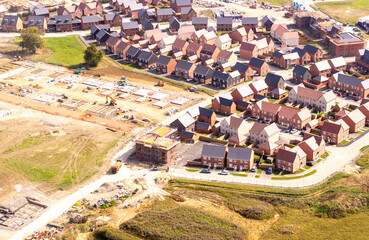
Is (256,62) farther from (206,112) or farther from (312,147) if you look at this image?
(312,147)

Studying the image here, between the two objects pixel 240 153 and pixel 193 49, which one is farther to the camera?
pixel 193 49

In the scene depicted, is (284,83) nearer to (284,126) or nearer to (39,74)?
(284,126)

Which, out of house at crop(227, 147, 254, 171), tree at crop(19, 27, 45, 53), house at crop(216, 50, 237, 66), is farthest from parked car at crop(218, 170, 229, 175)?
tree at crop(19, 27, 45, 53)

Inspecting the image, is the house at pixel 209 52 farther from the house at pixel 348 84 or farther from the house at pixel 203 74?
the house at pixel 348 84

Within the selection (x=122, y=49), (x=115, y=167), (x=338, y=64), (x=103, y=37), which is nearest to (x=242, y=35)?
(x=338, y=64)

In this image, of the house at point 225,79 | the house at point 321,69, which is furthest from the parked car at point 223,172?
the house at point 321,69
